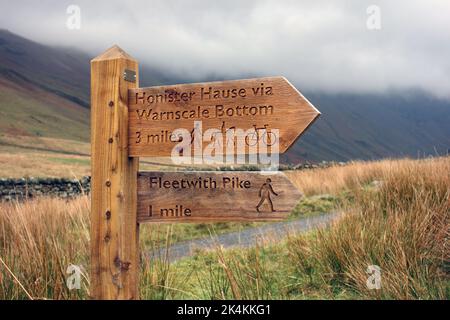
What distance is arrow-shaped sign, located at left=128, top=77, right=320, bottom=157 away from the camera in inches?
108

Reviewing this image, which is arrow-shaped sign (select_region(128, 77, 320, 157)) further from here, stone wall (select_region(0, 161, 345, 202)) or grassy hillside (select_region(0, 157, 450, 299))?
stone wall (select_region(0, 161, 345, 202))

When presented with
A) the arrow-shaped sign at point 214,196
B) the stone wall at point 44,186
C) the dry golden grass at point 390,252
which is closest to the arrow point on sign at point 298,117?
the arrow-shaped sign at point 214,196

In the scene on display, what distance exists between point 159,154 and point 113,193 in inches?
13.6

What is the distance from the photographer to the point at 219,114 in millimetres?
2859

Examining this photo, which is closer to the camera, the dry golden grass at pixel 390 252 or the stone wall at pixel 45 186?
the dry golden grass at pixel 390 252

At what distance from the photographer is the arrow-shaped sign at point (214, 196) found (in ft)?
9.08

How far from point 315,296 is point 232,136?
1.90m

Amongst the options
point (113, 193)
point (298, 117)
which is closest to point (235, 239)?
point (113, 193)

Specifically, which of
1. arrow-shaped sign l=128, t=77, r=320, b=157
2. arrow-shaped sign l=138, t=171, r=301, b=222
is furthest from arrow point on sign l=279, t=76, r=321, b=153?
arrow-shaped sign l=138, t=171, r=301, b=222

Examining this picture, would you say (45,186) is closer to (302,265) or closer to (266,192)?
(302,265)

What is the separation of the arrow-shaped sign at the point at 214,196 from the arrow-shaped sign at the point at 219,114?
16cm

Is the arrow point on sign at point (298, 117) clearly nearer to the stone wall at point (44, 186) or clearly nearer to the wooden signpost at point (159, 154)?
the wooden signpost at point (159, 154)
